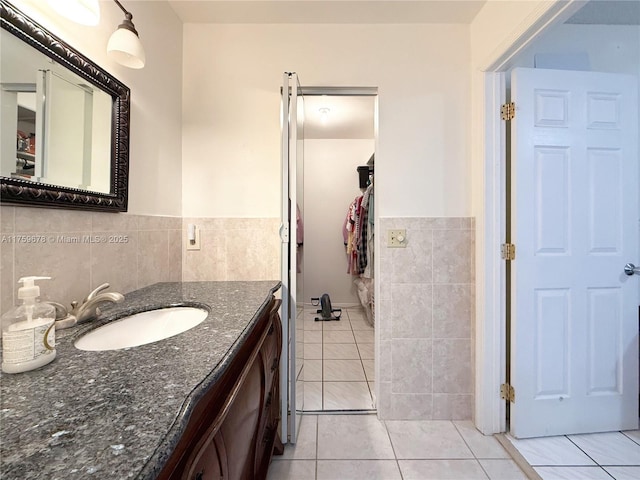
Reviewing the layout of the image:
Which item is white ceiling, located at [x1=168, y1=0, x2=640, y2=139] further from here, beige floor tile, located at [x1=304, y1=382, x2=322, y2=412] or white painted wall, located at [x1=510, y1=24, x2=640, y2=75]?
beige floor tile, located at [x1=304, y1=382, x2=322, y2=412]

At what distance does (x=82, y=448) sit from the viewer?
1.08 feet

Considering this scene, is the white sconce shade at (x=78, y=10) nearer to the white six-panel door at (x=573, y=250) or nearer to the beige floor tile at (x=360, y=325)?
the white six-panel door at (x=573, y=250)

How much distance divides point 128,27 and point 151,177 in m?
0.60

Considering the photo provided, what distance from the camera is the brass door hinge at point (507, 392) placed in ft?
4.55

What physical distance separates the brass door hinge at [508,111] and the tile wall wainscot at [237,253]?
1.41 metres

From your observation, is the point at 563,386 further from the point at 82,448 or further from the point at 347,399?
the point at 82,448

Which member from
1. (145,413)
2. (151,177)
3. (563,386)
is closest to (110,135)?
A: (151,177)

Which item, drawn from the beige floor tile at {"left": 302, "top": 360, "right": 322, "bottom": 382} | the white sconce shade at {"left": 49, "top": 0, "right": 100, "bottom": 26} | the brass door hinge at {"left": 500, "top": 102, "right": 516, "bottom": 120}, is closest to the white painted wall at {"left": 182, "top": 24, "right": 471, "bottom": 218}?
the brass door hinge at {"left": 500, "top": 102, "right": 516, "bottom": 120}

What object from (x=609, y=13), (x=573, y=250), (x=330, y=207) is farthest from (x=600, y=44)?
(x=330, y=207)

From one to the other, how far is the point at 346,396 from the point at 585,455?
4.05 feet

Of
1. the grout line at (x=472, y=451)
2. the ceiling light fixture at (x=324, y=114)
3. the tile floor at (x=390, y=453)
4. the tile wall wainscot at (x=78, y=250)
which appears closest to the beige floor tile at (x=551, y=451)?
the tile floor at (x=390, y=453)

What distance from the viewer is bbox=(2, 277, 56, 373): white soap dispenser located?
1.67 ft

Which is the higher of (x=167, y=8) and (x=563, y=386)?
(x=167, y=8)

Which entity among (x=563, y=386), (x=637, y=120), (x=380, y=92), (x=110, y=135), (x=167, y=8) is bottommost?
(x=563, y=386)
